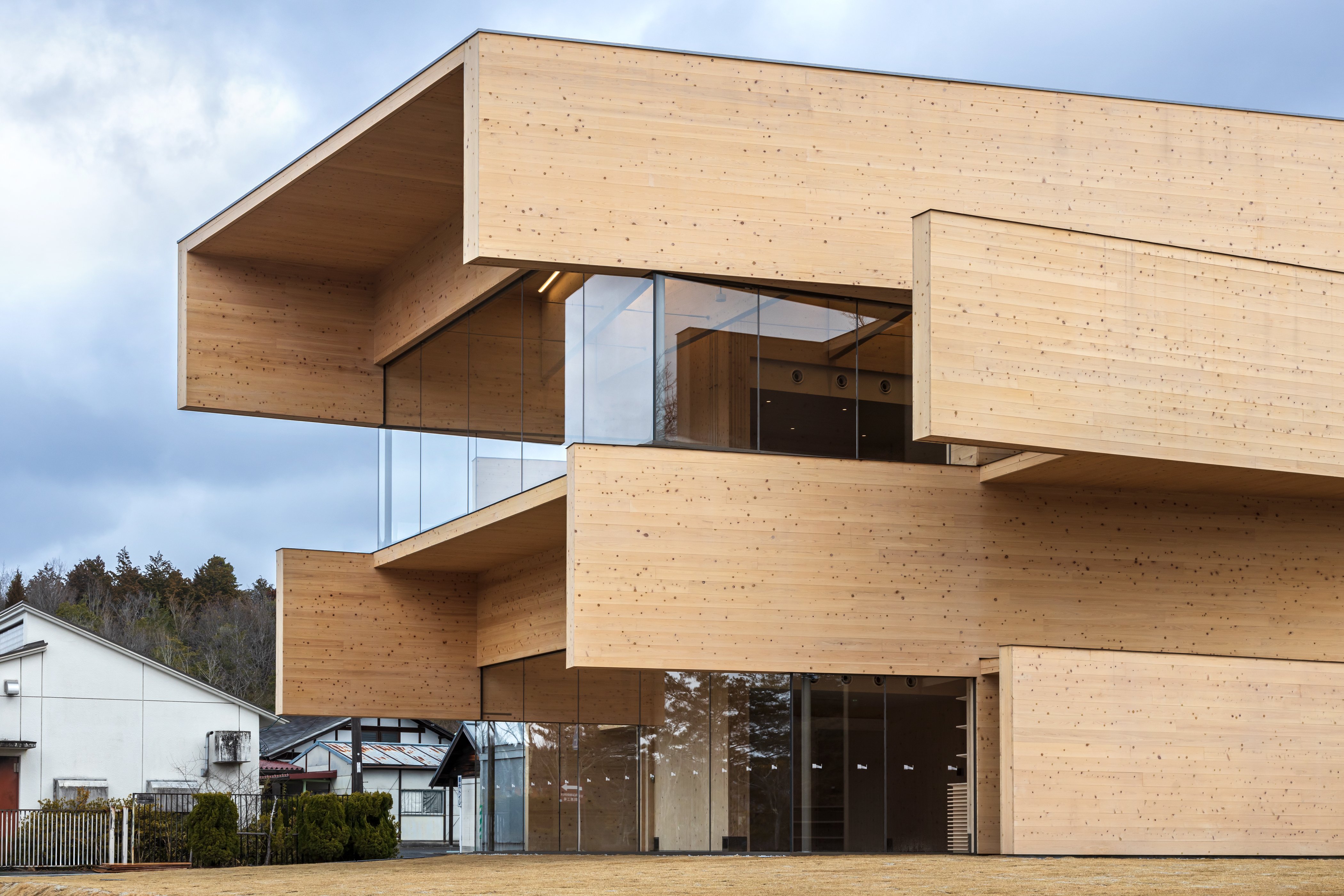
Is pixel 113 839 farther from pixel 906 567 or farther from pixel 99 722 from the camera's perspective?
pixel 906 567

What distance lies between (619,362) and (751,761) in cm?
563

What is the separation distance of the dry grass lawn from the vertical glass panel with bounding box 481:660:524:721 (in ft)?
17.0

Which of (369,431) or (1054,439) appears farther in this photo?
(369,431)

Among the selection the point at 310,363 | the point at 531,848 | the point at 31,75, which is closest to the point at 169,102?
the point at 31,75

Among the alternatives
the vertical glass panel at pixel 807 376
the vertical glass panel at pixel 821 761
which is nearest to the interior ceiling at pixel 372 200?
the vertical glass panel at pixel 807 376

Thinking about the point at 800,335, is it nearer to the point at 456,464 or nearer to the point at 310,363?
the point at 456,464

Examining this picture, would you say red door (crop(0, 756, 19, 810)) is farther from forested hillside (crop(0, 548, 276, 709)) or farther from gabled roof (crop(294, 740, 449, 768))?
forested hillside (crop(0, 548, 276, 709))

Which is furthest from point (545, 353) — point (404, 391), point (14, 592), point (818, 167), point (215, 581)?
point (215, 581)

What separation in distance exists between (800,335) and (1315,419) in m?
6.75

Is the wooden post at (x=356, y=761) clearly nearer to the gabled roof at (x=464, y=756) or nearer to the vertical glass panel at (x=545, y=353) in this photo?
the gabled roof at (x=464, y=756)

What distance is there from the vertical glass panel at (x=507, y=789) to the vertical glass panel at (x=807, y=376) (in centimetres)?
777

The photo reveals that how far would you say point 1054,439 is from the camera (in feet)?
59.8

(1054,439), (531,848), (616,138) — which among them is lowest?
(531,848)

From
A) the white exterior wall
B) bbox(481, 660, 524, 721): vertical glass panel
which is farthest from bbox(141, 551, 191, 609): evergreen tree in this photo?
bbox(481, 660, 524, 721): vertical glass panel
